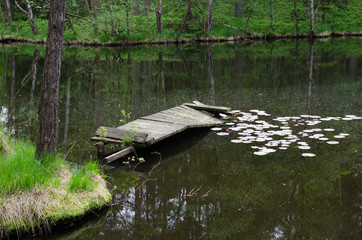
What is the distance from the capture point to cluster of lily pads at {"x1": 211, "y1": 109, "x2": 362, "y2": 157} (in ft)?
22.7

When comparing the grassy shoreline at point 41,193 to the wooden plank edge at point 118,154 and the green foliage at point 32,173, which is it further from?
the wooden plank edge at point 118,154

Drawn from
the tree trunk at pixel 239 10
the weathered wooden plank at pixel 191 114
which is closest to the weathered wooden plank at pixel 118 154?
the weathered wooden plank at pixel 191 114

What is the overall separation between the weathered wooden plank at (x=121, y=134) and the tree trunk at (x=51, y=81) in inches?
67.5

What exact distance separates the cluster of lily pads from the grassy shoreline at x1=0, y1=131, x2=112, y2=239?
9.48ft

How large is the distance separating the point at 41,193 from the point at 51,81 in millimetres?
1348

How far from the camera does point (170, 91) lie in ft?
43.0

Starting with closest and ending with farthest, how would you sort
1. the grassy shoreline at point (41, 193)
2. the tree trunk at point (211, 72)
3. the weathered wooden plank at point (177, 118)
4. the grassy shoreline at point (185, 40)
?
1. the grassy shoreline at point (41, 193)
2. the weathered wooden plank at point (177, 118)
3. the tree trunk at point (211, 72)
4. the grassy shoreline at point (185, 40)

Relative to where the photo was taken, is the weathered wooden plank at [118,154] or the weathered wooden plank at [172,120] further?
the weathered wooden plank at [172,120]

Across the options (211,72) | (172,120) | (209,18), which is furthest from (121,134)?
(209,18)

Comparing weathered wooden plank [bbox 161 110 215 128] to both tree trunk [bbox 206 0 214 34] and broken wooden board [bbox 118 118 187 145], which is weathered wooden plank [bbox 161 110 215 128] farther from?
tree trunk [bbox 206 0 214 34]

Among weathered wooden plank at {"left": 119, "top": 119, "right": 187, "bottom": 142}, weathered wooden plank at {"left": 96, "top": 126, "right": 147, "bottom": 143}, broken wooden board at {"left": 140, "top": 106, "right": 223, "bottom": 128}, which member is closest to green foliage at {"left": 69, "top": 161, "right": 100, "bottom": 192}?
weathered wooden plank at {"left": 96, "top": 126, "right": 147, "bottom": 143}

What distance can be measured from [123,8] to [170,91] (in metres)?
18.6

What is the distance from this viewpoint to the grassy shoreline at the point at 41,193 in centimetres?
417

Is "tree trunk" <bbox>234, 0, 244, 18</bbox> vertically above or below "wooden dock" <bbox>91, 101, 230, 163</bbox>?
above
